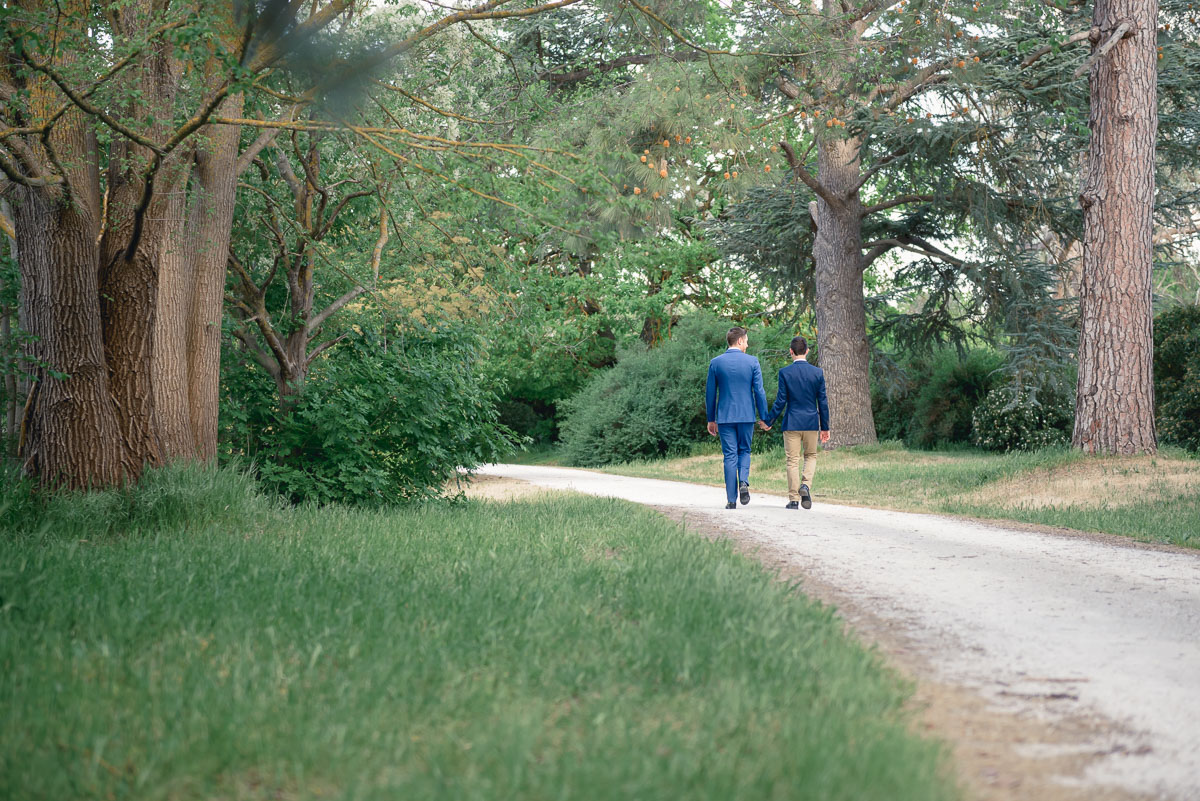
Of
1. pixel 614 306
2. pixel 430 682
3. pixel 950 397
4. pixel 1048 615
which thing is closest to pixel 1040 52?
pixel 950 397

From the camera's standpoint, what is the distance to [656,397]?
2856 cm

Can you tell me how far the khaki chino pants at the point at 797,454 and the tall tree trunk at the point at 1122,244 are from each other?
545cm

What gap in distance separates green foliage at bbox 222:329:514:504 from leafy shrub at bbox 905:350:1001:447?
1846cm

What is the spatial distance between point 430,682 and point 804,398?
28.2 ft

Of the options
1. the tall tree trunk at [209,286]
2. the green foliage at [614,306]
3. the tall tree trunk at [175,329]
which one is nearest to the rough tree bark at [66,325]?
the tall tree trunk at [175,329]

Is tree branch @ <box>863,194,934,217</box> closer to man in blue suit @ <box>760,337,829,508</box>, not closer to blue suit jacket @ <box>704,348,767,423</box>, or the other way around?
man in blue suit @ <box>760,337,829,508</box>

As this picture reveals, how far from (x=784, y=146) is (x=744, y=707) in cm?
1795

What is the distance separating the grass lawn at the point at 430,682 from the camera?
3146 mm

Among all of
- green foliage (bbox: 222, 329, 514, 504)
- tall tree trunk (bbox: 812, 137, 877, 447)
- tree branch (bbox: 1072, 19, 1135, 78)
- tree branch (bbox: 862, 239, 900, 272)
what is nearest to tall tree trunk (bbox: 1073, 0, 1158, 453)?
tree branch (bbox: 1072, 19, 1135, 78)

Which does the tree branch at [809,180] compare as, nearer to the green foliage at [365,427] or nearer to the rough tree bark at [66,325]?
the green foliage at [365,427]

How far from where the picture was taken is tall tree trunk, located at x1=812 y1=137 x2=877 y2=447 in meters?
22.9

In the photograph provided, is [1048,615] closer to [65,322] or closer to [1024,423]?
[65,322]

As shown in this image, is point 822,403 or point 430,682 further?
point 822,403

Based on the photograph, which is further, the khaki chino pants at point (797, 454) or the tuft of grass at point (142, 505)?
the khaki chino pants at point (797, 454)
